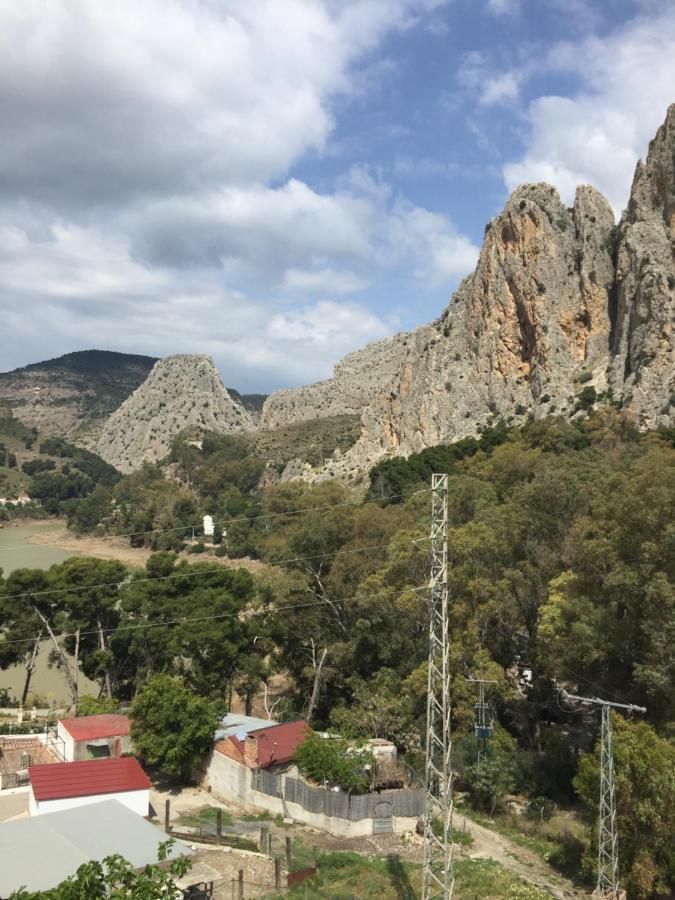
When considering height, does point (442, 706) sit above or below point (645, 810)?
above

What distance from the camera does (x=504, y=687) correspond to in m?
22.3

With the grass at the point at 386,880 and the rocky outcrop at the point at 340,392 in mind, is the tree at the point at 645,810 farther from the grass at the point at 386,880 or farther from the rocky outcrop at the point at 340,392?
the rocky outcrop at the point at 340,392

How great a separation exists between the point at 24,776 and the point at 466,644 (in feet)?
46.3

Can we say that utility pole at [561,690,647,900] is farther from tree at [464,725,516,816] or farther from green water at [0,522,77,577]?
green water at [0,522,77,577]

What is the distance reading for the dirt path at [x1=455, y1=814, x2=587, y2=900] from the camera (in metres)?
15.9

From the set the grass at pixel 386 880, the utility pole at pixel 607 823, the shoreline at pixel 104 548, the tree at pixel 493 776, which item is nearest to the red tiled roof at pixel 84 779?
the grass at pixel 386 880

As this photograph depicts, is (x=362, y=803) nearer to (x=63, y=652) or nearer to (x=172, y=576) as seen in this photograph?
(x=172, y=576)

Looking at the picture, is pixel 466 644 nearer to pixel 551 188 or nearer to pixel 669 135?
pixel 669 135

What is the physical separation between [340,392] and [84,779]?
11835 centimetres

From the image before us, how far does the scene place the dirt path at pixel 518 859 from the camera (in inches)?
628

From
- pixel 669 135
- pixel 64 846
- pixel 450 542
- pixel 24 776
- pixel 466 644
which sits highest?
pixel 669 135

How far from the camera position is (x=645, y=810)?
1488 cm

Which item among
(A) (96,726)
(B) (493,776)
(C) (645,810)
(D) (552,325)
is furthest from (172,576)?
(D) (552,325)

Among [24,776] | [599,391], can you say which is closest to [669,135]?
[599,391]
